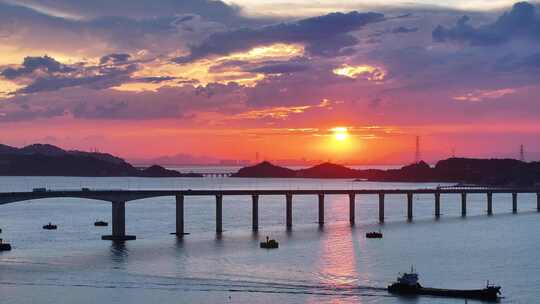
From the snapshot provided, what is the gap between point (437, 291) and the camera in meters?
84.6

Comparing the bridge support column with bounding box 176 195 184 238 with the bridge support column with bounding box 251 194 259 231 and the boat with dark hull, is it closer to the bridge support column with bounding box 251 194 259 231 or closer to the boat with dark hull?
the bridge support column with bounding box 251 194 259 231

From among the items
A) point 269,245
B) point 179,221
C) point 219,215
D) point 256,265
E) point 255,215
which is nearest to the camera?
point 256,265

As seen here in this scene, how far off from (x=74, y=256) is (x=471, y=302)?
5378cm

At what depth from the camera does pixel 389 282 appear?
91.2 meters

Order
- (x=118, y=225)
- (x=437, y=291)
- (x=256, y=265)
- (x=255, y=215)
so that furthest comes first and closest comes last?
(x=255, y=215) → (x=118, y=225) → (x=256, y=265) → (x=437, y=291)

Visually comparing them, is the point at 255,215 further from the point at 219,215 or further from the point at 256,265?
the point at 256,265

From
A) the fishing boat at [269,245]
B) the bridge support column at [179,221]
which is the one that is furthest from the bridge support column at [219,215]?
the fishing boat at [269,245]

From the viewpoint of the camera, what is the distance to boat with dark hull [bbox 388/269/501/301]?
271 feet

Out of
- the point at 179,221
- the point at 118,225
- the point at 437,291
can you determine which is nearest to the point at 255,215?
the point at 179,221

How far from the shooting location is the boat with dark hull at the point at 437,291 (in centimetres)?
8257

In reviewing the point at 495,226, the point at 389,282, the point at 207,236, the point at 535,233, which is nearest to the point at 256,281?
the point at 389,282

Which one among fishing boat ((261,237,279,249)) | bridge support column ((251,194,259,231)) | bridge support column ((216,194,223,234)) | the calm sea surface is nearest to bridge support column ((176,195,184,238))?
the calm sea surface

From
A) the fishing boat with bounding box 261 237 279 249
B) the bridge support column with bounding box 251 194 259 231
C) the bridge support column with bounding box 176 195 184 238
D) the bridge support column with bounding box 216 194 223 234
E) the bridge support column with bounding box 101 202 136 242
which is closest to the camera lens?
the fishing boat with bounding box 261 237 279 249

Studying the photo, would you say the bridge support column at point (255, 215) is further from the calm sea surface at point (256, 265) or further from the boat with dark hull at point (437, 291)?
the boat with dark hull at point (437, 291)
